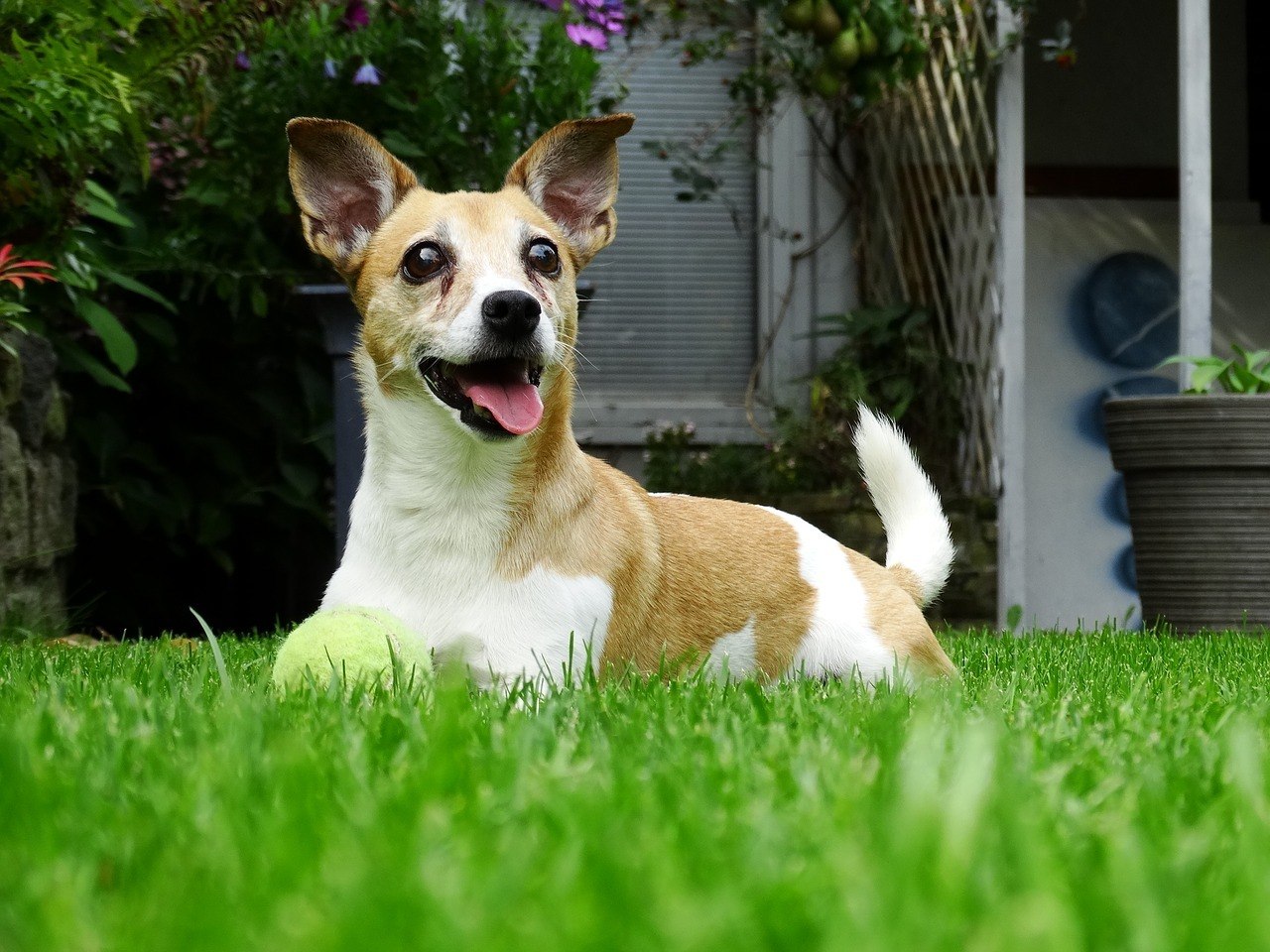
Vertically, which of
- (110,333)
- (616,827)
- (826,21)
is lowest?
(616,827)

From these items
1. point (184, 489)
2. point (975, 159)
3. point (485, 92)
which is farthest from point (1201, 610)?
point (184, 489)

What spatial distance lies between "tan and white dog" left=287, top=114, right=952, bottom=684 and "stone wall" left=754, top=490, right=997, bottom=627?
2727 millimetres

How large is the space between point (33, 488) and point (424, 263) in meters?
1.97

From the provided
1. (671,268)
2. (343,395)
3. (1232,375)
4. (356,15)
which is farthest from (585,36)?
(1232,375)

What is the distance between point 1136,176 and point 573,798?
278 inches

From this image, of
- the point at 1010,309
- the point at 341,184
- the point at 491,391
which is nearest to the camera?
the point at 491,391

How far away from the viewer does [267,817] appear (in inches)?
48.0

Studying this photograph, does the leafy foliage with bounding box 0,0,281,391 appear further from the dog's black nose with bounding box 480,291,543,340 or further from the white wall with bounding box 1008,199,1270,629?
the white wall with bounding box 1008,199,1270,629

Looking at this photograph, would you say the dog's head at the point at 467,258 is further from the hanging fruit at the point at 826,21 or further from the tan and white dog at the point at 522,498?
the hanging fruit at the point at 826,21

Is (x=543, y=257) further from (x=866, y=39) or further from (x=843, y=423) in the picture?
(x=843, y=423)

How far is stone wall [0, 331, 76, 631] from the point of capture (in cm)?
388

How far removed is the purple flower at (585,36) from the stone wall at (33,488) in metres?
2.17

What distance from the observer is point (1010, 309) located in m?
6.03

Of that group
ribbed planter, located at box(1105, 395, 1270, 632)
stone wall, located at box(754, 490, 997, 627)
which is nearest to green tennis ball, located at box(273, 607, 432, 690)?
ribbed planter, located at box(1105, 395, 1270, 632)
